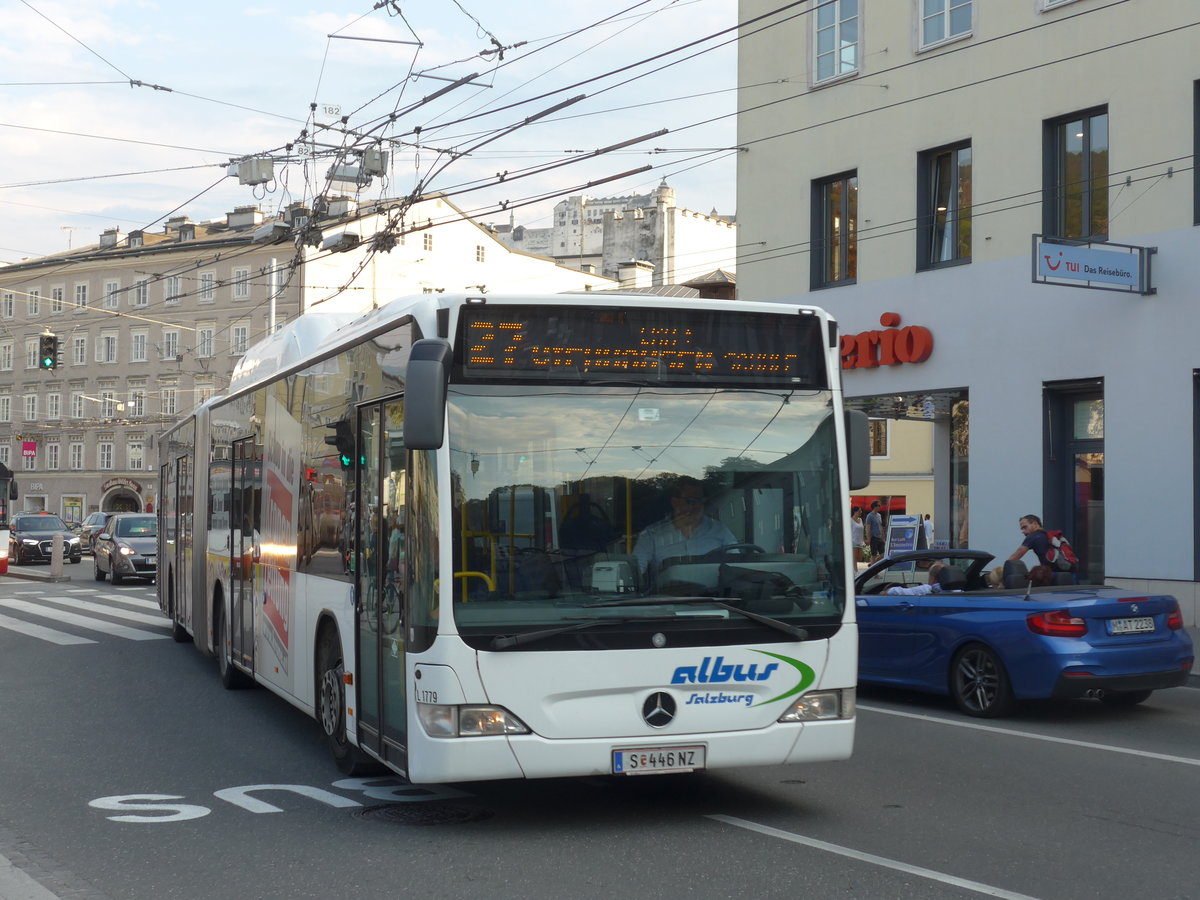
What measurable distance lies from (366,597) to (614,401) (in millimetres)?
1900

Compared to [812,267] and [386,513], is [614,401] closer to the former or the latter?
[386,513]

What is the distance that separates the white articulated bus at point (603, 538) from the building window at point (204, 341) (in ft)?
228

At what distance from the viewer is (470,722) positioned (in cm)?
709

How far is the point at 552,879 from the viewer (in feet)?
21.2

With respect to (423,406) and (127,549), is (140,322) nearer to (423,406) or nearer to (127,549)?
(127,549)

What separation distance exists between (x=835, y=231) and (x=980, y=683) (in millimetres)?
14283

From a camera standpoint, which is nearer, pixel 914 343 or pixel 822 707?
pixel 822 707

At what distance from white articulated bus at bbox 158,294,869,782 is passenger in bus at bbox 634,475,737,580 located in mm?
12

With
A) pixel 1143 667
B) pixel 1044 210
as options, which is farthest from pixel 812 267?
pixel 1143 667

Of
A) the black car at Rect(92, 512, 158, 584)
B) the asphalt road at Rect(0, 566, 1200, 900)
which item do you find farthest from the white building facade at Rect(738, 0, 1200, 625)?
the black car at Rect(92, 512, 158, 584)

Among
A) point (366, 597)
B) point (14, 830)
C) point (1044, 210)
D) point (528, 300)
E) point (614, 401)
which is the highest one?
point (1044, 210)

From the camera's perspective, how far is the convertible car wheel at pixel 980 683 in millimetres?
11695

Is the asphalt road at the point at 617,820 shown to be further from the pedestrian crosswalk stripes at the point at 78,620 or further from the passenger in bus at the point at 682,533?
the pedestrian crosswalk stripes at the point at 78,620

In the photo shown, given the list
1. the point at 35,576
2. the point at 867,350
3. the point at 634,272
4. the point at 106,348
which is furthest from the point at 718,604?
the point at 106,348
